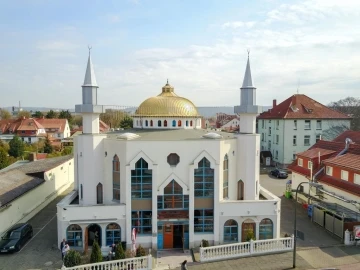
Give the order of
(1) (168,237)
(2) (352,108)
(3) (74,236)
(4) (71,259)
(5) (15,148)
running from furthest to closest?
1. (2) (352,108)
2. (5) (15,148)
3. (1) (168,237)
4. (3) (74,236)
5. (4) (71,259)

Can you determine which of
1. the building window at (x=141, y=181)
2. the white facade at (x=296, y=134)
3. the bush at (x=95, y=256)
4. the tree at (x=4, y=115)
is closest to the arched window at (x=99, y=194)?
the building window at (x=141, y=181)

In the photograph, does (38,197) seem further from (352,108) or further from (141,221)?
(352,108)

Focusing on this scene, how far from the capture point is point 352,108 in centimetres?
7450

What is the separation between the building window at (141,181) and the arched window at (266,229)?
8.13 metres

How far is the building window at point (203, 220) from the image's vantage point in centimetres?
2245

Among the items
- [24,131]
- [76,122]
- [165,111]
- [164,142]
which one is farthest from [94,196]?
[76,122]

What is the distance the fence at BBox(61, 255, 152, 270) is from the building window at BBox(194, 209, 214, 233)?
14.7 ft

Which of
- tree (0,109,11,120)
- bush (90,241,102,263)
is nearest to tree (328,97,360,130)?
bush (90,241,102,263)

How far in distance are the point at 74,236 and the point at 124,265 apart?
4.71 m

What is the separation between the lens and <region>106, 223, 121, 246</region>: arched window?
71.6 feet

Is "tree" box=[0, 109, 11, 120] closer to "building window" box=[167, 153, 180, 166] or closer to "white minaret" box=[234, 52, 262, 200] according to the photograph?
"building window" box=[167, 153, 180, 166]

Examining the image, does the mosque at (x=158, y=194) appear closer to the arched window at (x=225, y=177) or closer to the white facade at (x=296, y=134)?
the arched window at (x=225, y=177)

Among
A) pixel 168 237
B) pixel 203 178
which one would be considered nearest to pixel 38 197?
pixel 168 237

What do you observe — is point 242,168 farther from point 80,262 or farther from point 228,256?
point 80,262
